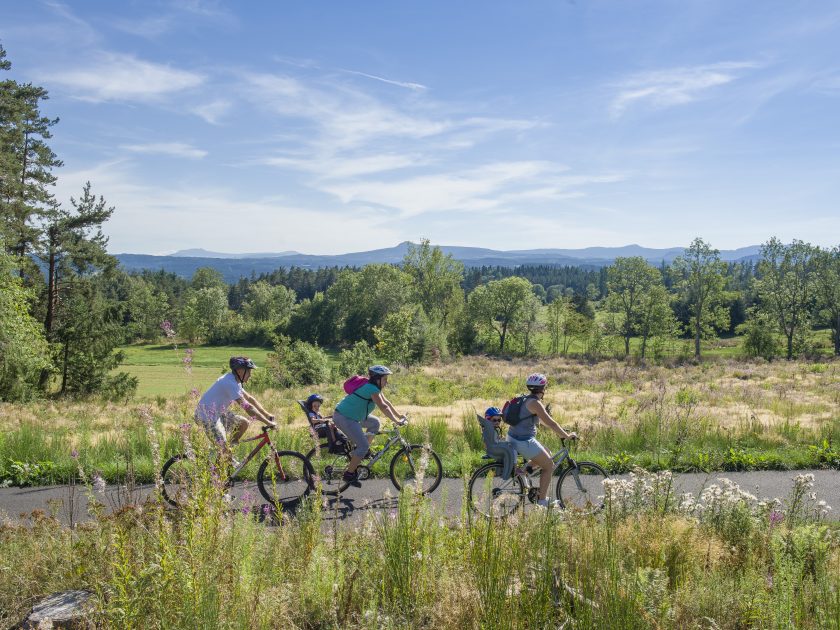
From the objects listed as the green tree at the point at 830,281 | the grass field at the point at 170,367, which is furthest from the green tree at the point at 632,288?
the grass field at the point at 170,367

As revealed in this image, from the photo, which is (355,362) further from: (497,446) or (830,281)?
(830,281)

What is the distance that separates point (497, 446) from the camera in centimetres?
718

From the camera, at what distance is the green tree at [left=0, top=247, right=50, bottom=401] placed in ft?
83.0

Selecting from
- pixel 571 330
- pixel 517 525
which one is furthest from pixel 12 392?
pixel 571 330

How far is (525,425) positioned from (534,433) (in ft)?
0.57

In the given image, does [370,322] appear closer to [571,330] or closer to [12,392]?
[571,330]

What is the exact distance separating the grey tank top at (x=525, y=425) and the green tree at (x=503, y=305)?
6771 centimetres

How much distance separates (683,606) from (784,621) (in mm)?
1011

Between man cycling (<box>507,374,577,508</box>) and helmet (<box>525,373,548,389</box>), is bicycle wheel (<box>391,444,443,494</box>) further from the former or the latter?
helmet (<box>525,373,548,389</box>)

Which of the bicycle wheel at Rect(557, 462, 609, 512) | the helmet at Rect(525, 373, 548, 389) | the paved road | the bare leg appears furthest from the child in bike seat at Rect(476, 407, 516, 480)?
the bicycle wheel at Rect(557, 462, 609, 512)

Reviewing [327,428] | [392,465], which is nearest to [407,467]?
[392,465]

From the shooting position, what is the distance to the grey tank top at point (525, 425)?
7047mm

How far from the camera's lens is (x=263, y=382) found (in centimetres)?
3625

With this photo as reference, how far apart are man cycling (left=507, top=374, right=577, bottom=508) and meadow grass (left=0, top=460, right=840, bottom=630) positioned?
6.34 feet
